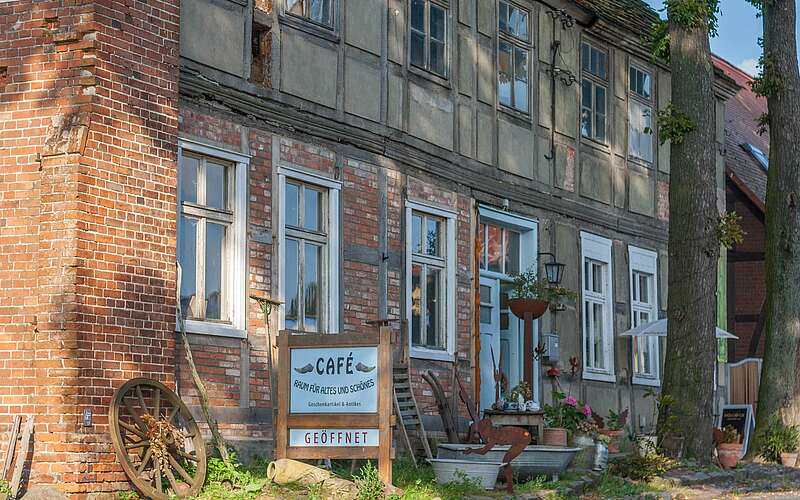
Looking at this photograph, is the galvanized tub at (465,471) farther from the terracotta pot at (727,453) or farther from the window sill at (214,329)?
the terracotta pot at (727,453)

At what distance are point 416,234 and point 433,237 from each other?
0.47 meters

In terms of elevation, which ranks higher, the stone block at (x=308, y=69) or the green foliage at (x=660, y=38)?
the green foliage at (x=660, y=38)

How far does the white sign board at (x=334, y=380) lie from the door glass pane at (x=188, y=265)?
1355 millimetres

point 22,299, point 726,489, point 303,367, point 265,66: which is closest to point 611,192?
point 726,489

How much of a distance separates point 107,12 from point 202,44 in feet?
4.85

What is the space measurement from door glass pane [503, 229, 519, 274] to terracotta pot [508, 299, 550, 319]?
86 centimetres

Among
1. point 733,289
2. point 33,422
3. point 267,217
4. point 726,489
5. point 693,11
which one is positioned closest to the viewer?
point 33,422

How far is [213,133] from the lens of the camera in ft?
43.9

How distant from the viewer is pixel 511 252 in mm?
19328

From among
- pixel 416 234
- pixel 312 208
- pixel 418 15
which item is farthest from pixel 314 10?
pixel 416 234

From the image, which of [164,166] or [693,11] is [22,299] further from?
[693,11]

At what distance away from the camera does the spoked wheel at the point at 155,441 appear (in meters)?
11.4

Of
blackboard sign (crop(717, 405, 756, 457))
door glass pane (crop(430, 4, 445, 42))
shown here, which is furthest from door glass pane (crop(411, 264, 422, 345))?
blackboard sign (crop(717, 405, 756, 457))

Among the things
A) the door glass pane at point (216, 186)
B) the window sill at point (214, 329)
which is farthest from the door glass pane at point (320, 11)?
the window sill at point (214, 329)
